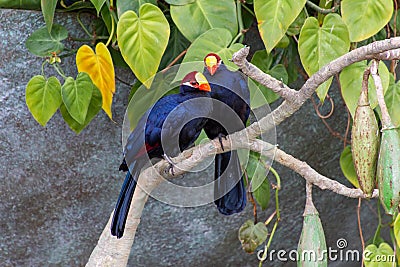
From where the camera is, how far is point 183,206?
4.31 feet

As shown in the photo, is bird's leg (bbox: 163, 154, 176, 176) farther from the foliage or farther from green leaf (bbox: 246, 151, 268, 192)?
green leaf (bbox: 246, 151, 268, 192)

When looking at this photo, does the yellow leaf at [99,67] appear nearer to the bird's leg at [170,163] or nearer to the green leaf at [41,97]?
the green leaf at [41,97]

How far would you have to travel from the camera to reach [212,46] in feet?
2.98

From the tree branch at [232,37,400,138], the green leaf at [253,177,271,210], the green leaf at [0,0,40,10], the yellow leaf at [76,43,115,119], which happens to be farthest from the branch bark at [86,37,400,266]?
the green leaf at [0,0,40,10]

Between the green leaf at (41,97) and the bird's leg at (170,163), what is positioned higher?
the bird's leg at (170,163)

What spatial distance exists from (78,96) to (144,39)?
0.55 feet

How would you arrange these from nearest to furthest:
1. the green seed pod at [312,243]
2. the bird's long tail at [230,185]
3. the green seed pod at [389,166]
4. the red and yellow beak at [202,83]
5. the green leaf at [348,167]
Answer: the green seed pod at [389,166] < the green seed pod at [312,243] < the red and yellow beak at [202,83] < the bird's long tail at [230,185] < the green leaf at [348,167]

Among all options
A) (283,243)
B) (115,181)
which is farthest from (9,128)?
(283,243)

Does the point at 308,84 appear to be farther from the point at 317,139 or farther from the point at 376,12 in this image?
the point at 317,139

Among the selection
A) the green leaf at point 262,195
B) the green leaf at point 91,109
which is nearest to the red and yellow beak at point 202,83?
the green leaf at point 91,109

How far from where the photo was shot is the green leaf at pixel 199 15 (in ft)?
3.18

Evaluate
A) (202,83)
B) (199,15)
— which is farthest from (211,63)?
(199,15)

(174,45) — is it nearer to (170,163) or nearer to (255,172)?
(255,172)

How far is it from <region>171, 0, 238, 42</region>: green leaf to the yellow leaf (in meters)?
0.13
